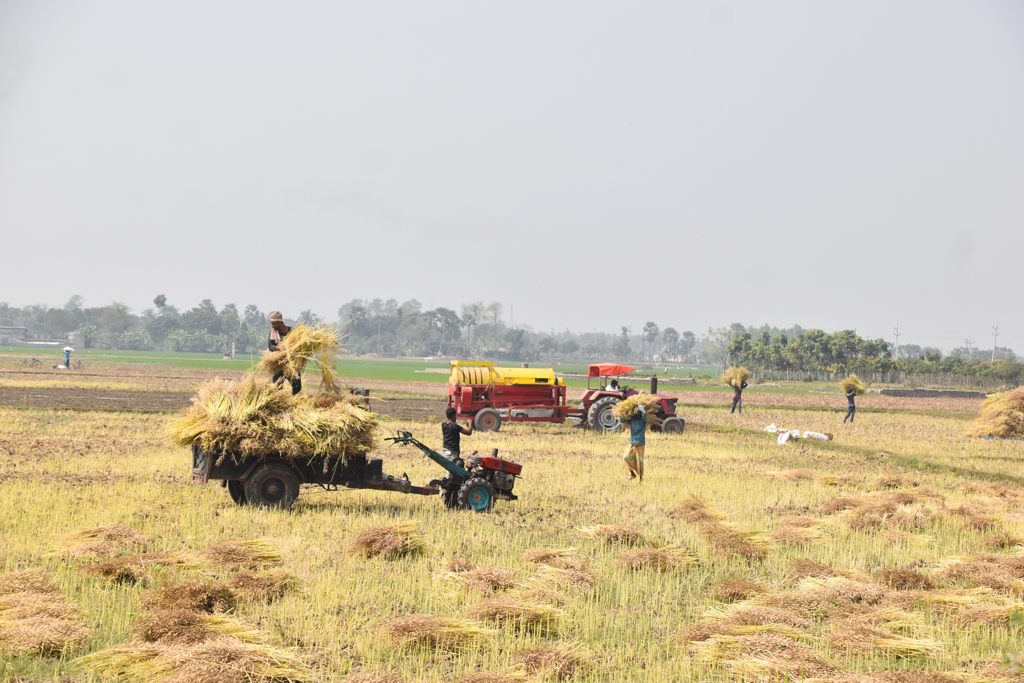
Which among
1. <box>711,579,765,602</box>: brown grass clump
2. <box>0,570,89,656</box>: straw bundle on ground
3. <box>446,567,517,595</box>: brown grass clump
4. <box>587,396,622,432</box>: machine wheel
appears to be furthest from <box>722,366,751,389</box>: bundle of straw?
<box>0,570,89,656</box>: straw bundle on ground

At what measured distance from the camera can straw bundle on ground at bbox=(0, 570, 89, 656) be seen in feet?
19.0

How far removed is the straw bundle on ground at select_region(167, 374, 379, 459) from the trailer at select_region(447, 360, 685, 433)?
45.0 feet

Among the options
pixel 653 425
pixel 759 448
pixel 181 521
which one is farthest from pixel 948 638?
pixel 653 425

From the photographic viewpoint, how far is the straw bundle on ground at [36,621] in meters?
5.80

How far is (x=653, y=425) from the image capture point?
86.1 feet

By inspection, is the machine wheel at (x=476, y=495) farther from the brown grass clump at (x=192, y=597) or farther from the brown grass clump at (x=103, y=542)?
the brown grass clump at (x=192, y=597)

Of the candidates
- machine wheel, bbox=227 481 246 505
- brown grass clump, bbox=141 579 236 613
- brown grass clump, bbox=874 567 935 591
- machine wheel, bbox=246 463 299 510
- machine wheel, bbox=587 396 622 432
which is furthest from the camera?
machine wheel, bbox=587 396 622 432

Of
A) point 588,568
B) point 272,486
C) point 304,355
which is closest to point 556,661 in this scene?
point 588,568

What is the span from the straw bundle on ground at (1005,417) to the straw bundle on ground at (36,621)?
2886 centimetres

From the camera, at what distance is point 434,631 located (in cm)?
645

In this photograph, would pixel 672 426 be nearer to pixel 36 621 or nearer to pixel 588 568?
pixel 588 568

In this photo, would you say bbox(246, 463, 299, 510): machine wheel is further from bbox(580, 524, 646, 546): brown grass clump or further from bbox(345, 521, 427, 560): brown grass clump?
bbox(580, 524, 646, 546): brown grass clump

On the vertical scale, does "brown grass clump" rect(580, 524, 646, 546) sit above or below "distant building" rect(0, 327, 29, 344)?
below

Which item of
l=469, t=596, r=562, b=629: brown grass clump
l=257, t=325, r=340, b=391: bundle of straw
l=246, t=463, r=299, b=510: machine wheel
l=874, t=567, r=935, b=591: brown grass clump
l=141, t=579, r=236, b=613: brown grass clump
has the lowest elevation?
l=874, t=567, r=935, b=591: brown grass clump
